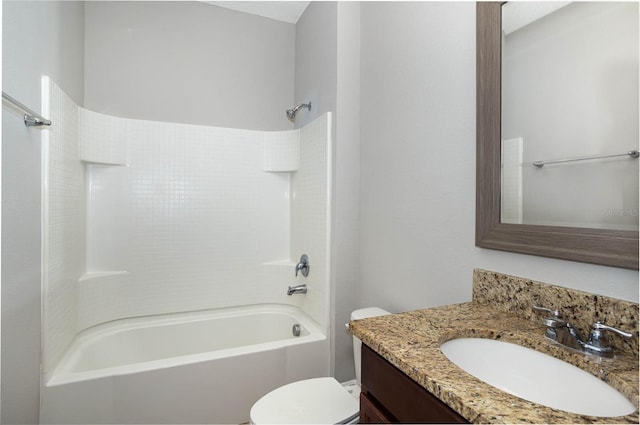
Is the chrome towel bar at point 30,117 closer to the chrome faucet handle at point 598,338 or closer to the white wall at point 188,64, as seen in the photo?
the white wall at point 188,64

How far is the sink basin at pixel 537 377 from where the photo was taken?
0.63m

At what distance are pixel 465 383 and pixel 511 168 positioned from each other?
0.73 m

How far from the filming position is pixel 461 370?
0.65m

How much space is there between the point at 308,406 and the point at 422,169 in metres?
1.13

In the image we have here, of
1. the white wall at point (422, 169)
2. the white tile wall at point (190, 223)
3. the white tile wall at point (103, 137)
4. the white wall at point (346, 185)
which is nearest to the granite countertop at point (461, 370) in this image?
the white wall at point (422, 169)

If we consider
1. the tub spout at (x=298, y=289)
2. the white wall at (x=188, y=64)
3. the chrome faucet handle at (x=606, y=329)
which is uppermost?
the white wall at (x=188, y=64)

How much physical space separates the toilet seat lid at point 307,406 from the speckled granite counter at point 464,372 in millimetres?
557

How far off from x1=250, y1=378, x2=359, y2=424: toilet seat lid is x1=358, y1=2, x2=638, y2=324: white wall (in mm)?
512

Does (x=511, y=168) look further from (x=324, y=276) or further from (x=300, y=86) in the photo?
(x=300, y=86)

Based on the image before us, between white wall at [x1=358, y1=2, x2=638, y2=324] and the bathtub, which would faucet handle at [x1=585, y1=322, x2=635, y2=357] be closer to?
white wall at [x1=358, y1=2, x2=638, y2=324]

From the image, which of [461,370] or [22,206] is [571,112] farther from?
[22,206]

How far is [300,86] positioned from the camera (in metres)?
2.47

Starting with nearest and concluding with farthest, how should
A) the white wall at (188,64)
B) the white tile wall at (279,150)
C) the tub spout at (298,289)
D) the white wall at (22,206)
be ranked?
the white wall at (22,206) → the white wall at (188,64) → the tub spout at (298,289) → the white tile wall at (279,150)

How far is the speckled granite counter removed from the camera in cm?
52
